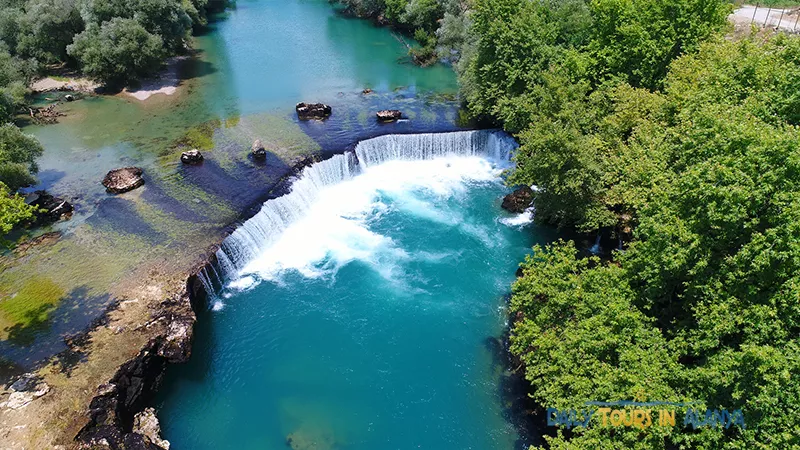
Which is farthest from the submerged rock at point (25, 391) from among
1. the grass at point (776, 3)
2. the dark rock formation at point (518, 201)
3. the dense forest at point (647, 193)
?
the grass at point (776, 3)

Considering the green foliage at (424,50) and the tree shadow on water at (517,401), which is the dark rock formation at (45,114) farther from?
the tree shadow on water at (517,401)

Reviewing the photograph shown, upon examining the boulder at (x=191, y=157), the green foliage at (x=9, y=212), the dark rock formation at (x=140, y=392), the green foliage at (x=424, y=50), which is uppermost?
the green foliage at (x=424, y=50)

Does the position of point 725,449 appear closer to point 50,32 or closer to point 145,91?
point 145,91

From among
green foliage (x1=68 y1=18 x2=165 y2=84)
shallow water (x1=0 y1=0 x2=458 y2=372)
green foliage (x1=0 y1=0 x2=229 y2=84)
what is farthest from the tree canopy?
green foliage (x1=0 y1=0 x2=229 y2=84)

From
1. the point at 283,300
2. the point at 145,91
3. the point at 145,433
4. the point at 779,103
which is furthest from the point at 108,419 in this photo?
the point at 145,91

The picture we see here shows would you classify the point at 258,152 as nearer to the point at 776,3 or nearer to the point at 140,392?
the point at 140,392
